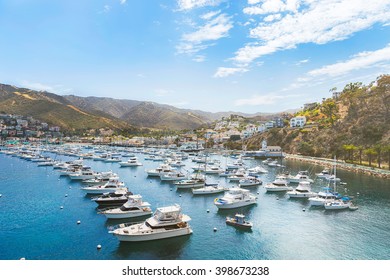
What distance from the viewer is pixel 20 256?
102 feet

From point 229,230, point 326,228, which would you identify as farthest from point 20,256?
point 326,228

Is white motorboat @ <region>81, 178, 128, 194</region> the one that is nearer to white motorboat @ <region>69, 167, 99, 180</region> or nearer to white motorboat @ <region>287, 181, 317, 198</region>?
white motorboat @ <region>69, 167, 99, 180</region>

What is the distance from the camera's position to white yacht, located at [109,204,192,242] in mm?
34500

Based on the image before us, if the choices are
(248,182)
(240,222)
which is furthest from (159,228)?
(248,182)

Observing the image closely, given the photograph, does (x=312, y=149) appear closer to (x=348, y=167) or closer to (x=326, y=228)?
(x=348, y=167)

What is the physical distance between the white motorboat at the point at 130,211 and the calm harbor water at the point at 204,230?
4.14ft

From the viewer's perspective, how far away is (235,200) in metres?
50.4

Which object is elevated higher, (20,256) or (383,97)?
(383,97)

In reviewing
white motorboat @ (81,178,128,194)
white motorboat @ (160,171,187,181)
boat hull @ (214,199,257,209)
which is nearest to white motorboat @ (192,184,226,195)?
boat hull @ (214,199,257,209)

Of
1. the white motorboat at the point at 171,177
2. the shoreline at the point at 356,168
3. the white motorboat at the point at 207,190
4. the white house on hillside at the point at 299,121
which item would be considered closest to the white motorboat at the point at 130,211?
the white motorboat at the point at 207,190

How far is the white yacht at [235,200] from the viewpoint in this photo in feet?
162

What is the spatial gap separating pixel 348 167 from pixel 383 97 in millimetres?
60300

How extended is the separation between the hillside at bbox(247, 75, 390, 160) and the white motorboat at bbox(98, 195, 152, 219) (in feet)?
260

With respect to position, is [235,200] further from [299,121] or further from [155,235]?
[299,121]
